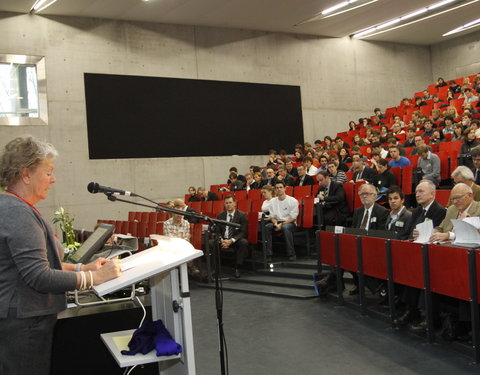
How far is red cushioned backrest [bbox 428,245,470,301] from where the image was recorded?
3.49 m

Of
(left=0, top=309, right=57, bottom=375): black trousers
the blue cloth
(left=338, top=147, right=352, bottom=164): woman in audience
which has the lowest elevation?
the blue cloth

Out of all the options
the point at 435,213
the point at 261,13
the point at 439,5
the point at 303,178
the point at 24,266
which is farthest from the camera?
the point at 439,5

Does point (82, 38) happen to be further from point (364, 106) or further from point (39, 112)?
point (364, 106)

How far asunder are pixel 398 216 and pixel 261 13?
863 centimetres

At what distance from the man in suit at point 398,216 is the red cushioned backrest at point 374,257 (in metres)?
0.32

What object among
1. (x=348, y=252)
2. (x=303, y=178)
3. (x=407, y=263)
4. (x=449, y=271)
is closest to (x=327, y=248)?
(x=348, y=252)

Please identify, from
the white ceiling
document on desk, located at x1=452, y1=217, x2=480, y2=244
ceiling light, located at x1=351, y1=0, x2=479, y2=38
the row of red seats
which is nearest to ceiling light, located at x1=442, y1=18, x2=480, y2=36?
the white ceiling

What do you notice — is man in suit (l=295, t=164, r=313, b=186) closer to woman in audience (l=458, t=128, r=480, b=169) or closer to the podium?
woman in audience (l=458, t=128, r=480, b=169)

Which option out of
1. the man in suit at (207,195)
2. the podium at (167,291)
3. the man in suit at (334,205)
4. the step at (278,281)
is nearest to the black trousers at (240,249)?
the step at (278,281)

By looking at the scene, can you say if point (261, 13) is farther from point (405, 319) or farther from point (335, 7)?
point (405, 319)

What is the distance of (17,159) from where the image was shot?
183cm

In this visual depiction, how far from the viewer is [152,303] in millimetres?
2500

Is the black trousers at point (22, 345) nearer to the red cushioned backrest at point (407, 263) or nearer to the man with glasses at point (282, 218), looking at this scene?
the red cushioned backrest at point (407, 263)

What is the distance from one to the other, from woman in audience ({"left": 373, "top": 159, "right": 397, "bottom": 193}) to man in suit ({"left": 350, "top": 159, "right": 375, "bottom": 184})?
11.6 inches
